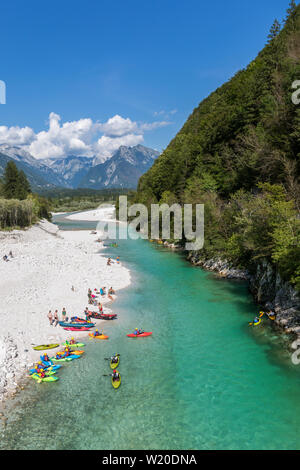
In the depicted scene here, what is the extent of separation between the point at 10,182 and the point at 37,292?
288ft

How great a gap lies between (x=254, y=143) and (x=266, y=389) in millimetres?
35274

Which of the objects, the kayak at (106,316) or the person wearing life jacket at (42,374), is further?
the kayak at (106,316)

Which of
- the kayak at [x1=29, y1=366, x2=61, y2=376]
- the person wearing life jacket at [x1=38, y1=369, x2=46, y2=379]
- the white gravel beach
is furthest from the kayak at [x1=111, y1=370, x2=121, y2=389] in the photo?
the white gravel beach

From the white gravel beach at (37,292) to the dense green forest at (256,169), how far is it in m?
17.9

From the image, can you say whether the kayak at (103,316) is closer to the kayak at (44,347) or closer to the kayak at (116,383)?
the kayak at (44,347)

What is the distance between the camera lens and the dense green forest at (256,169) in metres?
27.6

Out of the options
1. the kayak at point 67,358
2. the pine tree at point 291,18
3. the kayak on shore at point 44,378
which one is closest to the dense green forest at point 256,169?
the pine tree at point 291,18

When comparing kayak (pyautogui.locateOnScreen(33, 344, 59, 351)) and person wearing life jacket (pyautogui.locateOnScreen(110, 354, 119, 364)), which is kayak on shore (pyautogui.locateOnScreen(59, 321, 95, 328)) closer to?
kayak (pyautogui.locateOnScreen(33, 344, 59, 351))

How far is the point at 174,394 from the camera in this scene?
18.4 m

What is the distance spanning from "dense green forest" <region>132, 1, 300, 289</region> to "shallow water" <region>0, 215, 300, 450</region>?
729cm

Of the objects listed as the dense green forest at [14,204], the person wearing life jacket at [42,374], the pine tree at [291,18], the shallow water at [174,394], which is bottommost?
the shallow water at [174,394]

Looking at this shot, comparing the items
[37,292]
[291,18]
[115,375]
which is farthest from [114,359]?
[291,18]

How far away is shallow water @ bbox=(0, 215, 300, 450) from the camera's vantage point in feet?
49.2

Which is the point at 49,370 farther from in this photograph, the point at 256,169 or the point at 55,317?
the point at 256,169
